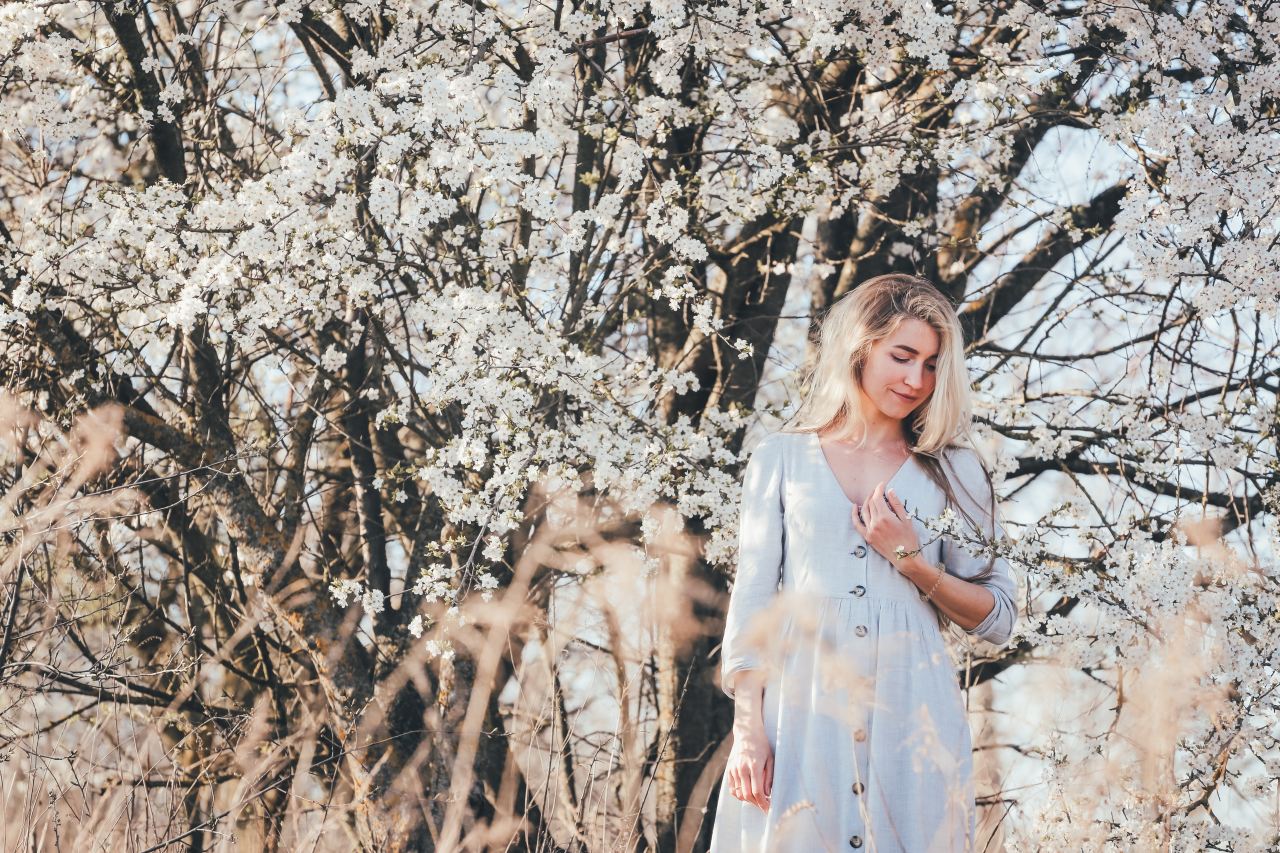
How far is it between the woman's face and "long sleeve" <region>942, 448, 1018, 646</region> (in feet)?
0.58

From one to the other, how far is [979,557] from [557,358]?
75.0 inches

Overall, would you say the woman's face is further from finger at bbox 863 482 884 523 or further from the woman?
finger at bbox 863 482 884 523

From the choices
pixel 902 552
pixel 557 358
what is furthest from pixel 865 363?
pixel 557 358

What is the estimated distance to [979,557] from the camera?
2.59m

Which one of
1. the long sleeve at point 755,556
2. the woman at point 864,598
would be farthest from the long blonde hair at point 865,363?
the long sleeve at point 755,556

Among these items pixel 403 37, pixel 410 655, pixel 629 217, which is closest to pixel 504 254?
pixel 629 217

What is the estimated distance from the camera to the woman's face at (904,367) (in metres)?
2.66

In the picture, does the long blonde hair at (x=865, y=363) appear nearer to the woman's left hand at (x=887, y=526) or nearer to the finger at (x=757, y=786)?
the woman's left hand at (x=887, y=526)

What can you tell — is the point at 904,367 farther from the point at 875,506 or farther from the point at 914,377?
the point at 875,506

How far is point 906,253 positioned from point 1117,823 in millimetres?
2939

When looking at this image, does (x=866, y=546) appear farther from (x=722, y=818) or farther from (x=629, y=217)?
(x=629, y=217)

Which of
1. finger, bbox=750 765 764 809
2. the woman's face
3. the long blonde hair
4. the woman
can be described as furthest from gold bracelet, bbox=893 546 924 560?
finger, bbox=750 765 764 809

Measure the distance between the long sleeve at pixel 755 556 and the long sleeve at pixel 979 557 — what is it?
358 mm

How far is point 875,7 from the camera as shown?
4.50m
